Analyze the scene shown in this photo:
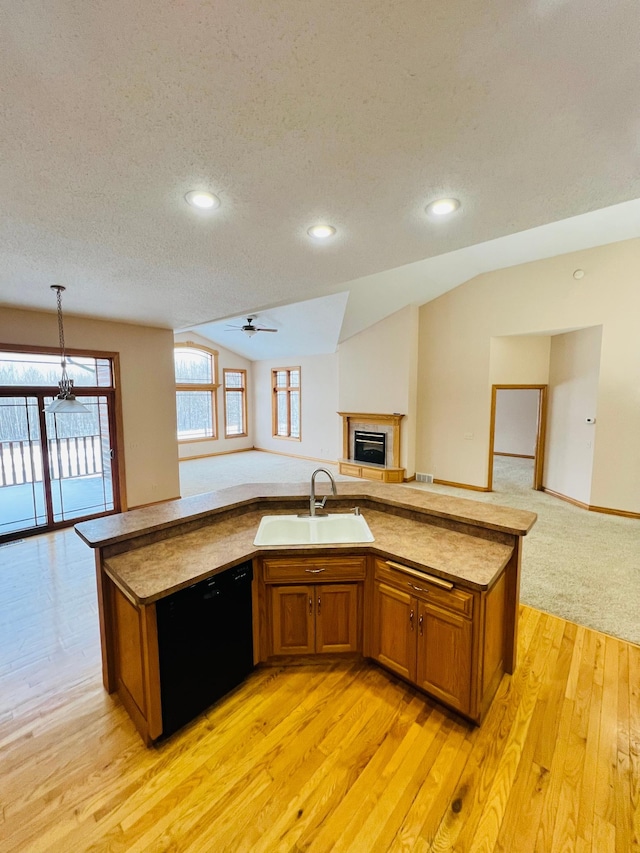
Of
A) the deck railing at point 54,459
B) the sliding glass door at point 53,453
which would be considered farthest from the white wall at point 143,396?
the deck railing at point 54,459

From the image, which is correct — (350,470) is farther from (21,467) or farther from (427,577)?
(427,577)

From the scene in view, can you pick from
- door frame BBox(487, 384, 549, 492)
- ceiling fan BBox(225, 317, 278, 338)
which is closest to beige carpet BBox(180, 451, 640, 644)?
door frame BBox(487, 384, 549, 492)

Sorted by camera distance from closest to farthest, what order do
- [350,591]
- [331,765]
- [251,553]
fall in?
[331,765] < [251,553] < [350,591]

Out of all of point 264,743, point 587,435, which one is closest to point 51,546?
point 264,743

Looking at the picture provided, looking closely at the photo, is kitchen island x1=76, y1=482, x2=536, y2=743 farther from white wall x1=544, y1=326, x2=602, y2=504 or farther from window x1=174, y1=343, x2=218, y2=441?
window x1=174, y1=343, x2=218, y2=441

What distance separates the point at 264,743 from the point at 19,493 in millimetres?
4654

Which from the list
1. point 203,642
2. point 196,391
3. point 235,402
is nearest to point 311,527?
point 203,642

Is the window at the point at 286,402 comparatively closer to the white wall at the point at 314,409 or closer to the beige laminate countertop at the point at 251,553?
the white wall at the point at 314,409

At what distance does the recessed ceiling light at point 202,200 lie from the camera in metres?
1.87

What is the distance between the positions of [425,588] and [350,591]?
0.51 m

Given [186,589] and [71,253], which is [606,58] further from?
[71,253]

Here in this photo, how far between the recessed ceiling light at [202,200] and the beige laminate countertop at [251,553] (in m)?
2.00

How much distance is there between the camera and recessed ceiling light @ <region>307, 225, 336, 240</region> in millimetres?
2266

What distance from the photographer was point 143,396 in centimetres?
555
